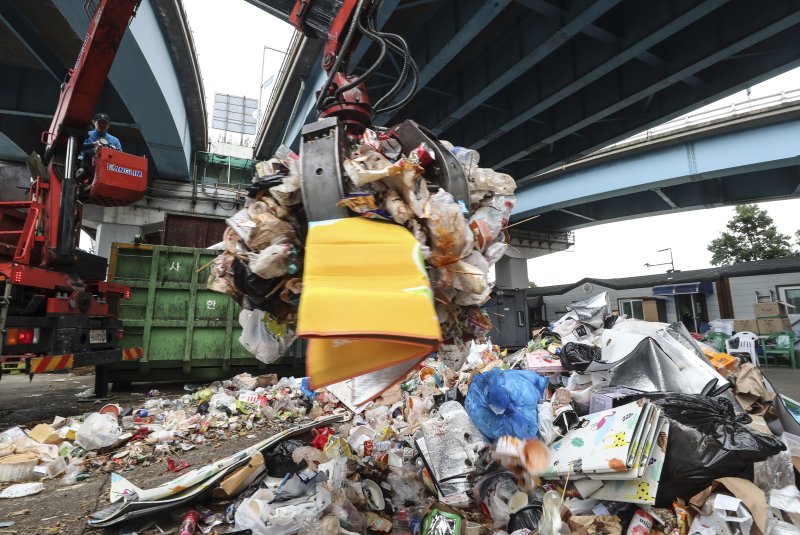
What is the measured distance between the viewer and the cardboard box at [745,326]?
10132mm

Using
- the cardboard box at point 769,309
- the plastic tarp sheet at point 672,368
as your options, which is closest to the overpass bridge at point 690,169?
the cardboard box at point 769,309

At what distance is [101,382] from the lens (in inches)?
212

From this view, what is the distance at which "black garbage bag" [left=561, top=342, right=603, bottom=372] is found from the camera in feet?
12.4

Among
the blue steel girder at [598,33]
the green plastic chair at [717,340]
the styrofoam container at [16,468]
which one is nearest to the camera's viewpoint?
the styrofoam container at [16,468]

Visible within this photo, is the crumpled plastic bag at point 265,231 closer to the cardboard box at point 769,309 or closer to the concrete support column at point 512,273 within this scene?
the cardboard box at point 769,309

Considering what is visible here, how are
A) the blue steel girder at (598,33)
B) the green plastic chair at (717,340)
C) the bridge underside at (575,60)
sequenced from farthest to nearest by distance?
the green plastic chair at (717,340) < the bridge underside at (575,60) < the blue steel girder at (598,33)

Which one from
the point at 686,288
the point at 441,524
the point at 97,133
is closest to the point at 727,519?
the point at 441,524

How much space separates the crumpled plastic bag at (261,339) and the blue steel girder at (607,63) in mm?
6934

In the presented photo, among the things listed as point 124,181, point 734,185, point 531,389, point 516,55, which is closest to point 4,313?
point 124,181

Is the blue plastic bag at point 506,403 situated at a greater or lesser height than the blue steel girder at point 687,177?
lesser

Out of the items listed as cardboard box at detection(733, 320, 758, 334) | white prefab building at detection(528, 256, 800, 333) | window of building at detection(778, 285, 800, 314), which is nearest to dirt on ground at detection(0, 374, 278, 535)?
white prefab building at detection(528, 256, 800, 333)

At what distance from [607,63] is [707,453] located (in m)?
6.71

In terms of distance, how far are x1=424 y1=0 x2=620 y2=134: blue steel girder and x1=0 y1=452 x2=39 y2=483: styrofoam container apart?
25.5ft

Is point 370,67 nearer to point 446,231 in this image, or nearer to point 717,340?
point 446,231
